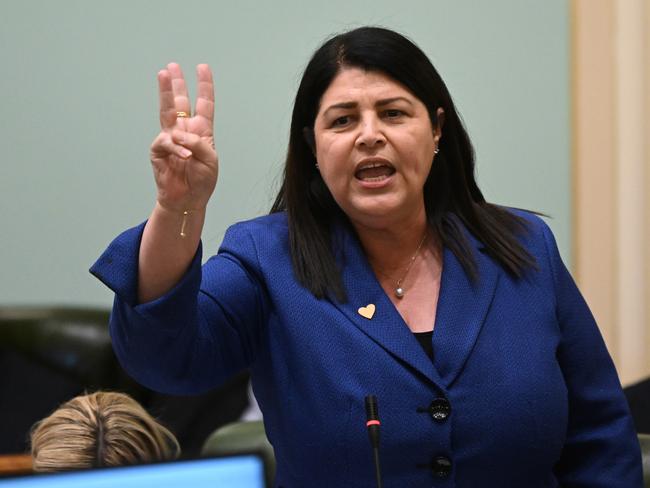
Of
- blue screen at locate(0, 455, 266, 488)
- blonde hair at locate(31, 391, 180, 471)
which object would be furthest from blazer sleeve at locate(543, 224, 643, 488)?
blue screen at locate(0, 455, 266, 488)

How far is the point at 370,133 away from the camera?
1.91 m

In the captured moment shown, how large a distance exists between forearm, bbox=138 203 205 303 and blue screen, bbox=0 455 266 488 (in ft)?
2.24

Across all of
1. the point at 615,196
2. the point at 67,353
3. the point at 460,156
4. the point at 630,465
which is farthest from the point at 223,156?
the point at 630,465

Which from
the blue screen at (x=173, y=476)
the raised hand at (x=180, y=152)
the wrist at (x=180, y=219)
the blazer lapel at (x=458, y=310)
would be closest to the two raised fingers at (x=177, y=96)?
the raised hand at (x=180, y=152)

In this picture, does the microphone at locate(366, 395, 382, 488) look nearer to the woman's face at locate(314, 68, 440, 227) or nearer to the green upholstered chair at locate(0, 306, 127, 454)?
the woman's face at locate(314, 68, 440, 227)

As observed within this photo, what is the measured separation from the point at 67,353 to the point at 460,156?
6.49 feet

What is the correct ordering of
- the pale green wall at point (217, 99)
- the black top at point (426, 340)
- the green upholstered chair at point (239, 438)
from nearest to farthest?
the black top at point (426, 340), the green upholstered chair at point (239, 438), the pale green wall at point (217, 99)

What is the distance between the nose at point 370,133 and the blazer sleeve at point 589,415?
1.42 feet

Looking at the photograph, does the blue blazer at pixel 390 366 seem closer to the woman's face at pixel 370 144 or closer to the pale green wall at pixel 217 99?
the woman's face at pixel 370 144

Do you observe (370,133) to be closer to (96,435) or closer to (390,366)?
(390,366)

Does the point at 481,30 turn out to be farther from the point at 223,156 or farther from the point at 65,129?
the point at 65,129

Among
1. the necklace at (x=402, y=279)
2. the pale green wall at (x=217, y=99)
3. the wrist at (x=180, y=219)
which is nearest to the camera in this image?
the wrist at (x=180, y=219)

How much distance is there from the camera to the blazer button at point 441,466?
5.92ft

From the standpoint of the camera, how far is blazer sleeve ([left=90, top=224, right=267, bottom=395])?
5.39 ft
